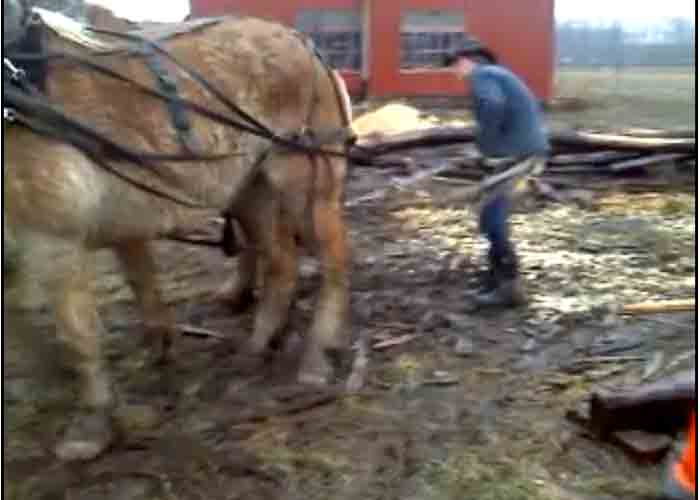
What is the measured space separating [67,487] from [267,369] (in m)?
1.58

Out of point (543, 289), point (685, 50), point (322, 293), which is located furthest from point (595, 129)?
point (685, 50)

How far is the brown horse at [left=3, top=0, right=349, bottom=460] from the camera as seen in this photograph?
412cm

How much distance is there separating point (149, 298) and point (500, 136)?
234 cm

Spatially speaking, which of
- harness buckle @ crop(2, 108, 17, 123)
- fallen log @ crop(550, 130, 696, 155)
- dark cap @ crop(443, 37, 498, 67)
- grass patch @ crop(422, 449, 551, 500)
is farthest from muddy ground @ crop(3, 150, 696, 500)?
fallen log @ crop(550, 130, 696, 155)

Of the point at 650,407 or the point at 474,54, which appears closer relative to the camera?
the point at 650,407

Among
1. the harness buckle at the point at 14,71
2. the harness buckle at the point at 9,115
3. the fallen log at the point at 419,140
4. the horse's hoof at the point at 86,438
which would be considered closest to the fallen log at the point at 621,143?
the fallen log at the point at 419,140

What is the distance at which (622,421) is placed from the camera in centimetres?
433

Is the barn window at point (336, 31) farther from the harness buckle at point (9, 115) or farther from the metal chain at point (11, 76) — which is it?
the harness buckle at point (9, 115)

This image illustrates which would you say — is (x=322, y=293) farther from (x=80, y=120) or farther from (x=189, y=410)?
(x=80, y=120)

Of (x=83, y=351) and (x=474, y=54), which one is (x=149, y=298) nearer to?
(x=83, y=351)

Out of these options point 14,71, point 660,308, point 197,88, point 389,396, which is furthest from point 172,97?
point 660,308

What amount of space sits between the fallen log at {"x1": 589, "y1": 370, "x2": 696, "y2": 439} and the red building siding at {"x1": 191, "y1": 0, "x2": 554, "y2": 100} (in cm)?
1472

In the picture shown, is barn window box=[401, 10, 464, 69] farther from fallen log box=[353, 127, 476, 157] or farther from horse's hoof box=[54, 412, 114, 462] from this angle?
horse's hoof box=[54, 412, 114, 462]

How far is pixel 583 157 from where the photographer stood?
11422mm
